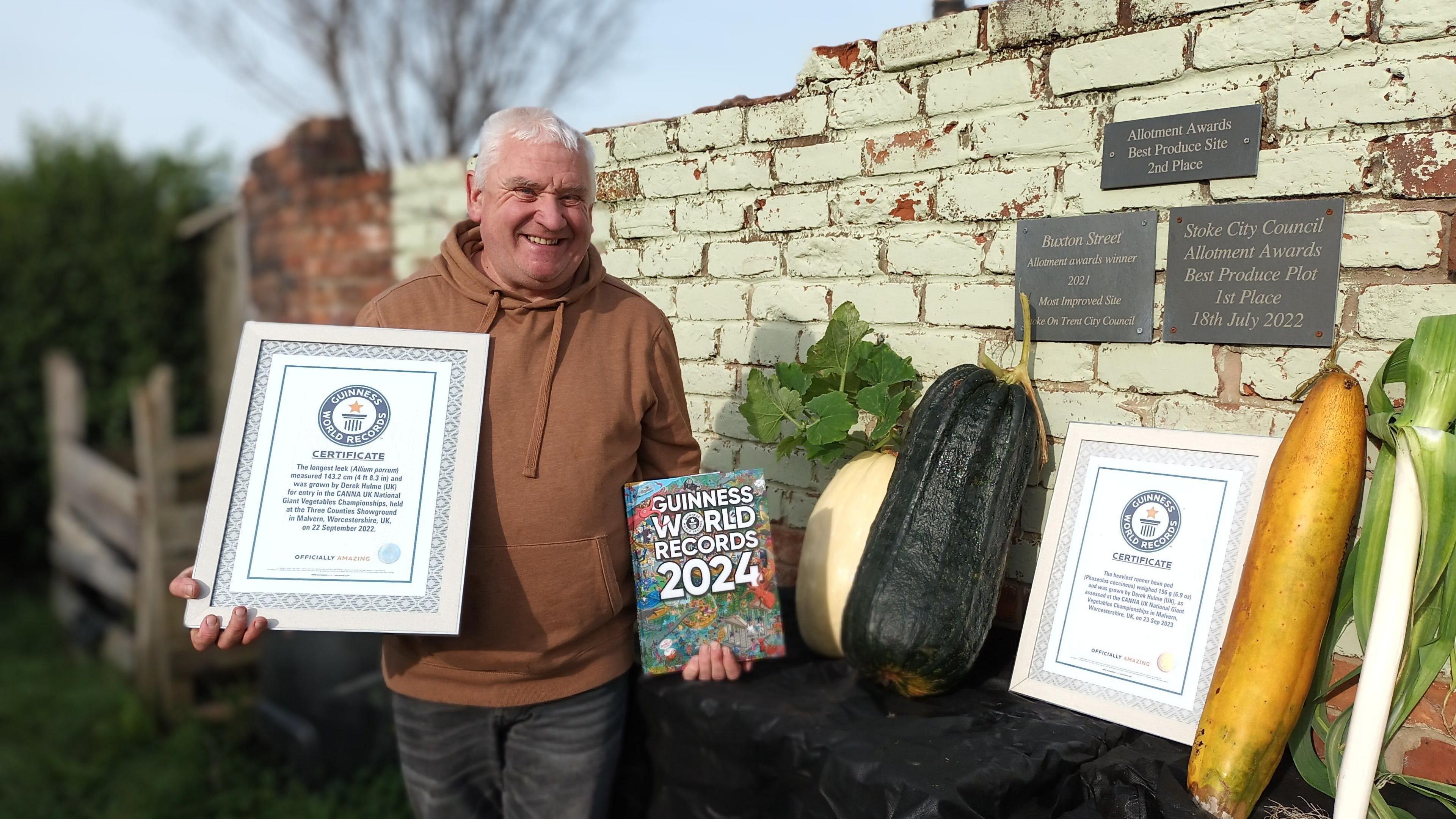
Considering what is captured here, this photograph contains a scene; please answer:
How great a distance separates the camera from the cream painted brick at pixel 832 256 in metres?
2.67

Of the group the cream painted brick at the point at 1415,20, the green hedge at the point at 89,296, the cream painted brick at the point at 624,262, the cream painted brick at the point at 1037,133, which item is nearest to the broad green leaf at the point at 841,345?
the cream painted brick at the point at 1037,133

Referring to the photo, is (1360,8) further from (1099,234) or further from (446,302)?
(446,302)

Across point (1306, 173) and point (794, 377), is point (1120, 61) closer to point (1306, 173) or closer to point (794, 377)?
point (1306, 173)

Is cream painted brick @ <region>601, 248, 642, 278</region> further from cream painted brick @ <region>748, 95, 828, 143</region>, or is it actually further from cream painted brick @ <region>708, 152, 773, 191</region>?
cream painted brick @ <region>748, 95, 828, 143</region>

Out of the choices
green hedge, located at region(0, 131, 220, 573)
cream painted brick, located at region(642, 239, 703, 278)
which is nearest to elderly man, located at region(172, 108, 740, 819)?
cream painted brick, located at region(642, 239, 703, 278)

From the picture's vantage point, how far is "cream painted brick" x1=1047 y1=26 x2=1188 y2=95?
207cm

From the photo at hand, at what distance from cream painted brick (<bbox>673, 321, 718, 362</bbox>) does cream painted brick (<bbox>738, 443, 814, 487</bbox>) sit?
1.10 feet

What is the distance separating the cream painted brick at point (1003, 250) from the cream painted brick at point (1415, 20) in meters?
0.82

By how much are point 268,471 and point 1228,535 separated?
188cm

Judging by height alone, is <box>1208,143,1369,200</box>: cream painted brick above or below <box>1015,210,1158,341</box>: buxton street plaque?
above

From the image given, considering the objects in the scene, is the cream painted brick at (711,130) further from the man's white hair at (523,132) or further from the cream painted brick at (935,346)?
the man's white hair at (523,132)

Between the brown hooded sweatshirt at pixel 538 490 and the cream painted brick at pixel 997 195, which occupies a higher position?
the cream painted brick at pixel 997 195


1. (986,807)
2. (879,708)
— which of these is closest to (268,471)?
(879,708)

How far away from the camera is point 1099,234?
2203 millimetres
